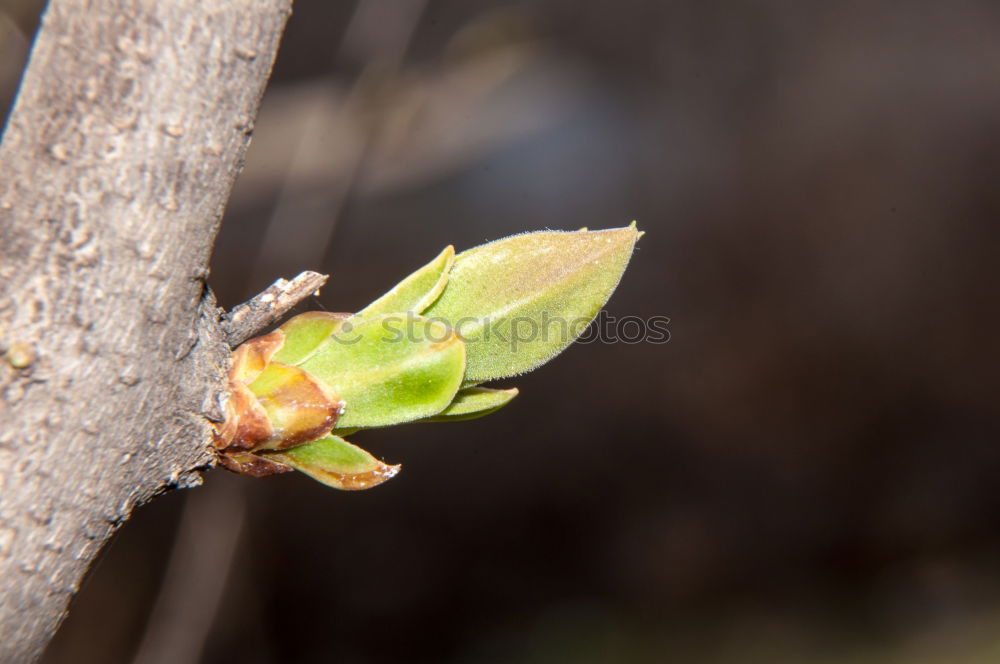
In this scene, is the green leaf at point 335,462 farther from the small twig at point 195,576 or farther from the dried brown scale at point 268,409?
the small twig at point 195,576

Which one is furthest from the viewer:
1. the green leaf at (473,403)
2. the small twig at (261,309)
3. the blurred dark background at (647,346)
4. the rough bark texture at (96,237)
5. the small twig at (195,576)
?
the blurred dark background at (647,346)

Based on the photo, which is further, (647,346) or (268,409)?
(647,346)

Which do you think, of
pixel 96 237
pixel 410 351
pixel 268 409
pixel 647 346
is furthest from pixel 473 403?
pixel 647 346

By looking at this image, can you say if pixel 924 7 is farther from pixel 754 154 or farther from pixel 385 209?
pixel 385 209

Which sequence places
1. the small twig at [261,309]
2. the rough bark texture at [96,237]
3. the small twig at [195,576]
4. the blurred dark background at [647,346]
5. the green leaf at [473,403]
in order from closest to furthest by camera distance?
the rough bark texture at [96,237]
the small twig at [261,309]
the green leaf at [473,403]
the small twig at [195,576]
the blurred dark background at [647,346]

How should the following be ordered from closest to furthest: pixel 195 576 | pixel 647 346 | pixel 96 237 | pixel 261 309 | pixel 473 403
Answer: pixel 96 237
pixel 261 309
pixel 473 403
pixel 195 576
pixel 647 346

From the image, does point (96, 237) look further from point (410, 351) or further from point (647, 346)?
point (647, 346)

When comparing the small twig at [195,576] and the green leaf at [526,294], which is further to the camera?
the small twig at [195,576]

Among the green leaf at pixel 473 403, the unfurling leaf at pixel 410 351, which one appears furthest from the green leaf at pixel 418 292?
the green leaf at pixel 473 403
